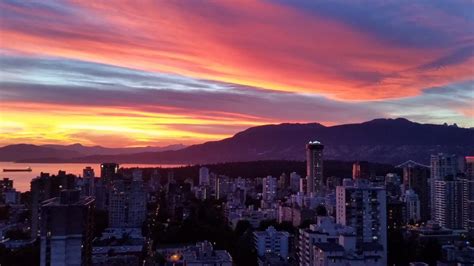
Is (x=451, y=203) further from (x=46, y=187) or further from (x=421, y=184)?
(x=46, y=187)

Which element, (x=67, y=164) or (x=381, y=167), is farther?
(x=67, y=164)

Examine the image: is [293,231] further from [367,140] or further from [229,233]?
[367,140]

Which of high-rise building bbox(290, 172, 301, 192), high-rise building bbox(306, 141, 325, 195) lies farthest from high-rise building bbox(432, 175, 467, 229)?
high-rise building bbox(290, 172, 301, 192)

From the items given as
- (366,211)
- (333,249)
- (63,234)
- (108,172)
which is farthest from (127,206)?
(333,249)

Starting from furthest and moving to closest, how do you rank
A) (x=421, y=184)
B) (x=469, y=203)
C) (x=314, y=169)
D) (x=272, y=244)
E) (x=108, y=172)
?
(x=314, y=169), (x=108, y=172), (x=421, y=184), (x=469, y=203), (x=272, y=244)

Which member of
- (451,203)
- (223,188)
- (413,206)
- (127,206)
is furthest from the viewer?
(223,188)

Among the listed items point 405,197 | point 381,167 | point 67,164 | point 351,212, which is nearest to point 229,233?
point 351,212
